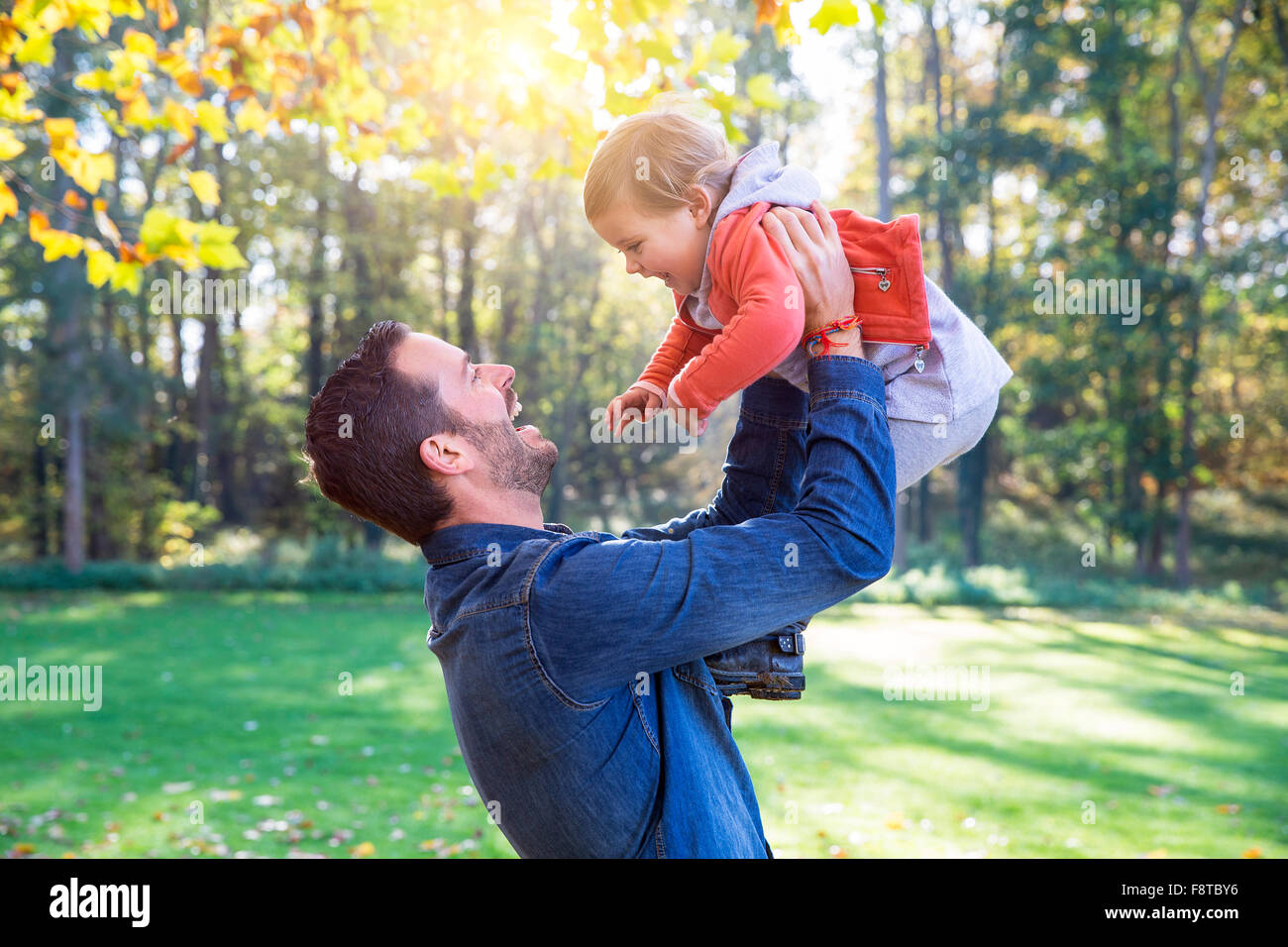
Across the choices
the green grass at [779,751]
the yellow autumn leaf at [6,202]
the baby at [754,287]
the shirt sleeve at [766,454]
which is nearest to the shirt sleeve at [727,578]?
the baby at [754,287]

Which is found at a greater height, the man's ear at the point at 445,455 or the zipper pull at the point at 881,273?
the zipper pull at the point at 881,273

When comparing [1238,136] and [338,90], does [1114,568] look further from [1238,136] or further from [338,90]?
[338,90]

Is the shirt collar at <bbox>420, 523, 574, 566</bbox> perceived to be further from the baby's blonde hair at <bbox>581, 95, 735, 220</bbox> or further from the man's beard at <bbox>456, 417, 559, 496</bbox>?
the baby's blonde hair at <bbox>581, 95, 735, 220</bbox>

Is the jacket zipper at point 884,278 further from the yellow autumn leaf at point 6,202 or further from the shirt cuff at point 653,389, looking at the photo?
the yellow autumn leaf at point 6,202

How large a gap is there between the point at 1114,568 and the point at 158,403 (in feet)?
61.8

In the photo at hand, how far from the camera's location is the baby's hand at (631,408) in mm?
2164

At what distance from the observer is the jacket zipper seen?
1.81m

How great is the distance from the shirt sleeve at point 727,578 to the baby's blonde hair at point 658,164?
746 millimetres

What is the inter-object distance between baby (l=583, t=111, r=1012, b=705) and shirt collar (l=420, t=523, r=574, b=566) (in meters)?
0.43

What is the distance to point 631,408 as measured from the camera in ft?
7.22

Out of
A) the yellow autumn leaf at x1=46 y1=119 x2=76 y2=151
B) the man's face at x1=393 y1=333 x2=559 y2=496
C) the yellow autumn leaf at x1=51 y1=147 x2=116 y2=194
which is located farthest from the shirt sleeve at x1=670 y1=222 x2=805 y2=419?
the yellow autumn leaf at x1=46 y1=119 x2=76 y2=151

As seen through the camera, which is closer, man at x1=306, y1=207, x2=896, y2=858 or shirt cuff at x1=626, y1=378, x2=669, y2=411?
man at x1=306, y1=207, x2=896, y2=858

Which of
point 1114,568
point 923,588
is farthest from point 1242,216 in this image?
point 923,588

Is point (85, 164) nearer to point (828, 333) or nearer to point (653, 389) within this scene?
point (653, 389)
